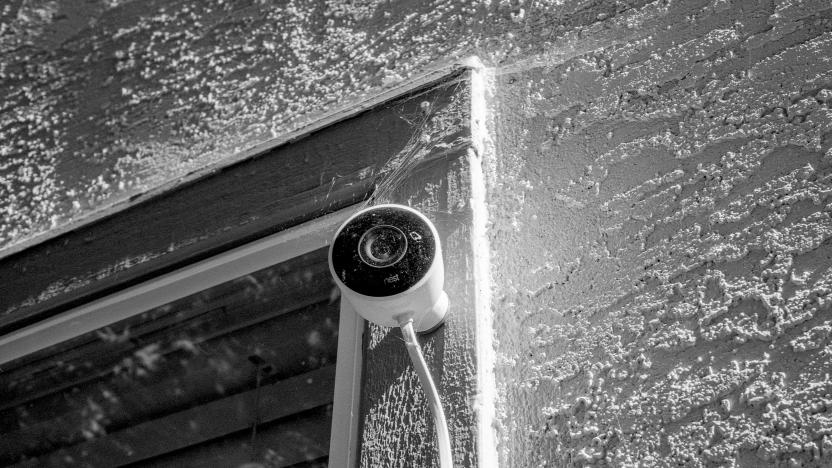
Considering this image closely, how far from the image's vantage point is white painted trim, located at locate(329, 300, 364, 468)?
895mm

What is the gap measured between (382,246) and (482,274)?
17cm

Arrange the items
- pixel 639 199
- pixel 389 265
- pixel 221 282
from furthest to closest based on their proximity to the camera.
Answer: pixel 221 282
pixel 639 199
pixel 389 265

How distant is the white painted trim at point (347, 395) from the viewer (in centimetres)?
90

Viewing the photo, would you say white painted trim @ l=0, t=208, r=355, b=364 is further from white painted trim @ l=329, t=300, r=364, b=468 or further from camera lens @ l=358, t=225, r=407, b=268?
camera lens @ l=358, t=225, r=407, b=268

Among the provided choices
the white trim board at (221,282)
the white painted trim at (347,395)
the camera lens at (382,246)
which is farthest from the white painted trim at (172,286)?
the camera lens at (382,246)

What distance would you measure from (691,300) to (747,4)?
486mm

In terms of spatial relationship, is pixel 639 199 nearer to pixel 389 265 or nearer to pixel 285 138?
pixel 389 265

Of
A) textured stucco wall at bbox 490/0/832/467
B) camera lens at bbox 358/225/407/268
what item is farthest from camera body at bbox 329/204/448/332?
textured stucco wall at bbox 490/0/832/467

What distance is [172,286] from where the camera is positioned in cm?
125

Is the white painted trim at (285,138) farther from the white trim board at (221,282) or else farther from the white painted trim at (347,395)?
the white painted trim at (347,395)

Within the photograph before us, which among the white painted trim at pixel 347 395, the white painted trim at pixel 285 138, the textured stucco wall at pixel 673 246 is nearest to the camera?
the textured stucco wall at pixel 673 246

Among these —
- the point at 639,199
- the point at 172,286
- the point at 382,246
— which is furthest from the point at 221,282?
the point at 639,199

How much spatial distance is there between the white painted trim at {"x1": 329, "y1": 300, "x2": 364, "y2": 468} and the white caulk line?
183mm

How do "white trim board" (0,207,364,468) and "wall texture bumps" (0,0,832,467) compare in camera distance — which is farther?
"white trim board" (0,207,364,468)
